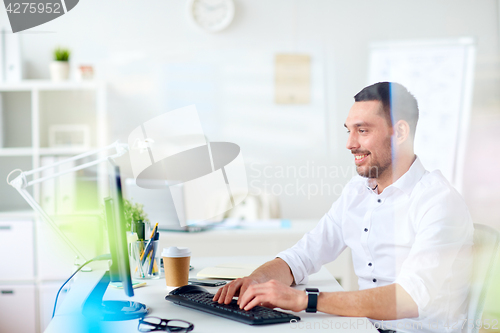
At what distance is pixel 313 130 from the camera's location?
2799 millimetres

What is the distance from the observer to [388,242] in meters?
1.27

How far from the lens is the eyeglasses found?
2.73 ft

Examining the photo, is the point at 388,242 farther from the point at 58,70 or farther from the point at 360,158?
the point at 58,70

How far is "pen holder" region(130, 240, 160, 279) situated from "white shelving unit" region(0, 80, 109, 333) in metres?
1.28

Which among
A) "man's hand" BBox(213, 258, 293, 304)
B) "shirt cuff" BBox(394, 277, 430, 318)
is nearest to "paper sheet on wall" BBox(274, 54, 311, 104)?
"man's hand" BBox(213, 258, 293, 304)

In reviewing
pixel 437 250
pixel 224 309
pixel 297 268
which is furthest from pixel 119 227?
pixel 437 250

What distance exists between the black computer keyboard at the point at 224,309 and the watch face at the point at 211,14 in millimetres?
2050

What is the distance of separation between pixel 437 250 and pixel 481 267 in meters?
0.13

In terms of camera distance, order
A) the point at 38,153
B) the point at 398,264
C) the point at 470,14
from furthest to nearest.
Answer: the point at 38,153 < the point at 470,14 < the point at 398,264

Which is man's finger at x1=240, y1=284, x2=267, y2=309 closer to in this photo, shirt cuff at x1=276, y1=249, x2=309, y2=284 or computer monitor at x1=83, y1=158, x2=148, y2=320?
computer monitor at x1=83, y1=158, x2=148, y2=320

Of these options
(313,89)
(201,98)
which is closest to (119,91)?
(201,98)

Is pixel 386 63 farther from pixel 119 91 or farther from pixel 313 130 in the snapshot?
pixel 119 91

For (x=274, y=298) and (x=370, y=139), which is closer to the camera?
(x=274, y=298)

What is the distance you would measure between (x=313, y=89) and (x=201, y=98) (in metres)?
0.69
